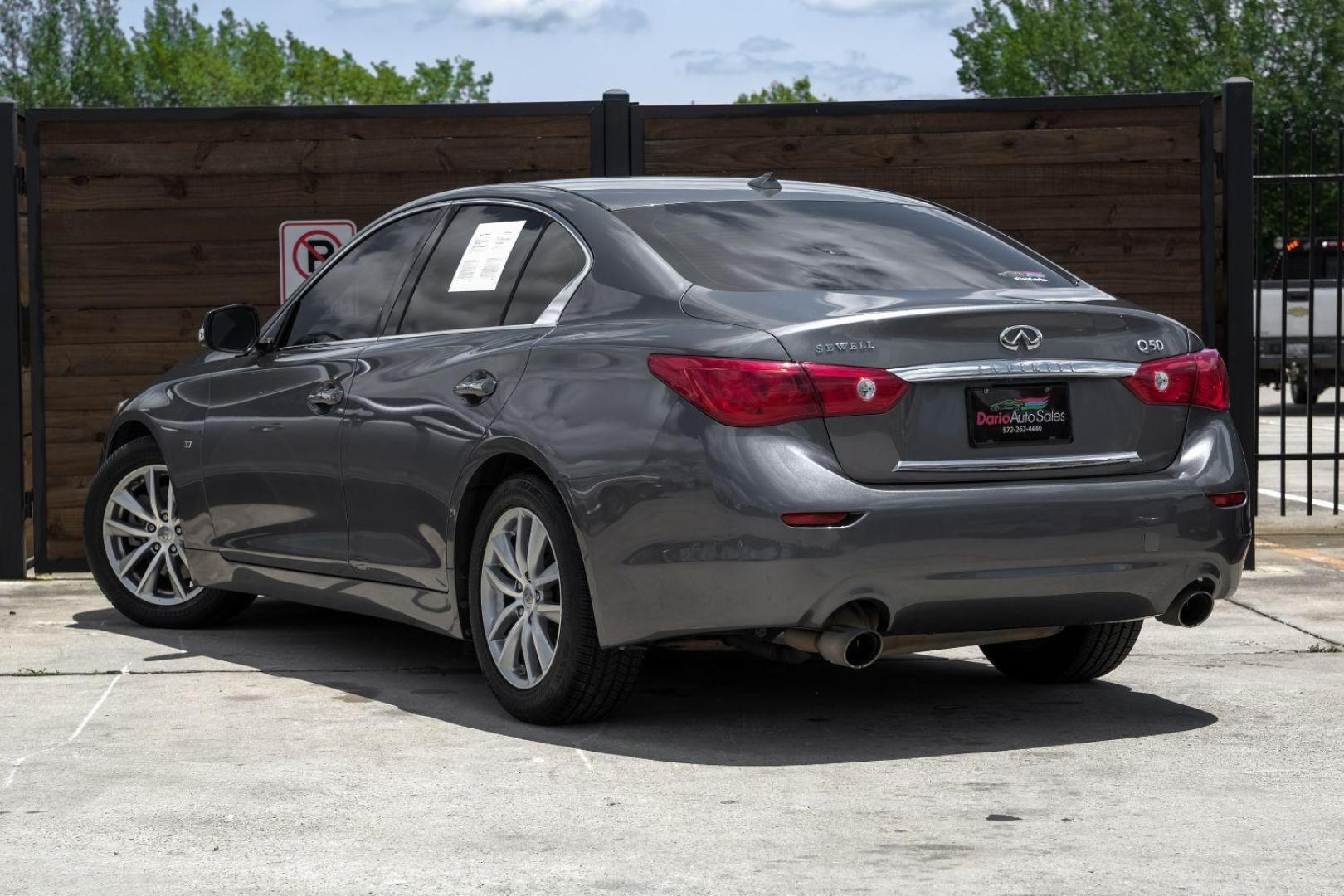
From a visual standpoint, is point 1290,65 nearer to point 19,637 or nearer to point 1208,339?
point 1208,339

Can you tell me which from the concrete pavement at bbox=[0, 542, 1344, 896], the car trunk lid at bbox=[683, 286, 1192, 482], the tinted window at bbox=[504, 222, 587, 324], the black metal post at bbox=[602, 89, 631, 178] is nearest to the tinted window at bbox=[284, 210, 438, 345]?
the tinted window at bbox=[504, 222, 587, 324]

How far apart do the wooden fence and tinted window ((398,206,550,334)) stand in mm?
3150

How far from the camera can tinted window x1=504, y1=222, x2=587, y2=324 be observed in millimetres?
6160

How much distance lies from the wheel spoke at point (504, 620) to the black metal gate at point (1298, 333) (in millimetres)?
4638

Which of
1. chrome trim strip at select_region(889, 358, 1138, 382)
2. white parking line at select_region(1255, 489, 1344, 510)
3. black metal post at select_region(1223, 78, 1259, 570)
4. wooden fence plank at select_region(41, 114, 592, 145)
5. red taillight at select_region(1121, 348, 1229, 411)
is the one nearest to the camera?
chrome trim strip at select_region(889, 358, 1138, 382)

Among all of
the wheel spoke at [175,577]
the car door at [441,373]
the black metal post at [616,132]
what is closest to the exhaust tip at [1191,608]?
the car door at [441,373]

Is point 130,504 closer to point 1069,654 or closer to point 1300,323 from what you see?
point 1069,654

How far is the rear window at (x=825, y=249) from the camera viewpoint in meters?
5.89

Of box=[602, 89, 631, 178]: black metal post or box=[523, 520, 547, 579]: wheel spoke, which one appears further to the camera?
box=[602, 89, 631, 178]: black metal post

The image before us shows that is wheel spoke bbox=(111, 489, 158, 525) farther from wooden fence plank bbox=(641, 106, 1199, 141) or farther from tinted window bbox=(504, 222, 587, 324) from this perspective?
wooden fence plank bbox=(641, 106, 1199, 141)

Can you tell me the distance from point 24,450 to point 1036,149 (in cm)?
508

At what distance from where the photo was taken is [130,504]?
8250 mm

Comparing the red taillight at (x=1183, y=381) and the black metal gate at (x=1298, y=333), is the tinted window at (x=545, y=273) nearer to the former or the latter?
the red taillight at (x=1183, y=381)

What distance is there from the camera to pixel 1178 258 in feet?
32.4
